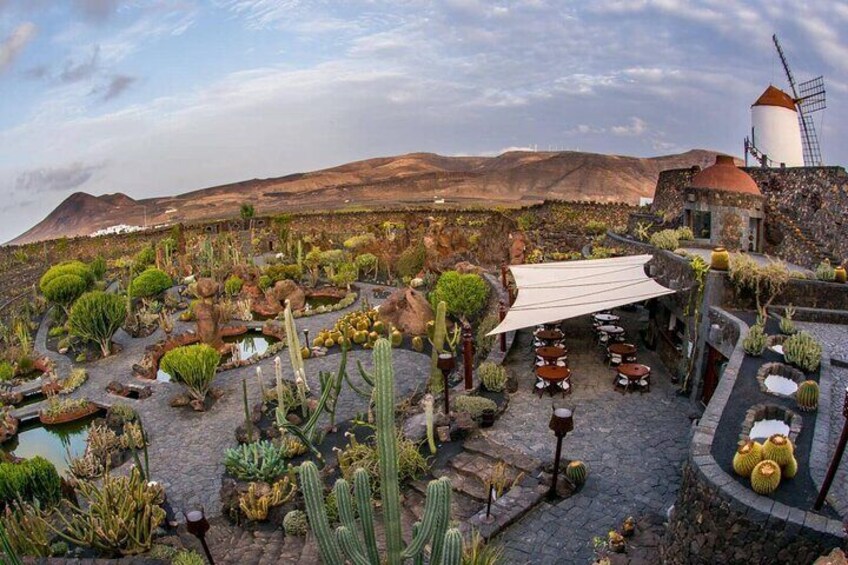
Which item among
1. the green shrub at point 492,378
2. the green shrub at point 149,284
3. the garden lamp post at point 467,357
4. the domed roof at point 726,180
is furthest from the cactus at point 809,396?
the green shrub at point 149,284

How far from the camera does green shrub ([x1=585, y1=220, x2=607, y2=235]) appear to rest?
2934cm

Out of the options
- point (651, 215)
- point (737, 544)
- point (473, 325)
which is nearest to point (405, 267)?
point (473, 325)

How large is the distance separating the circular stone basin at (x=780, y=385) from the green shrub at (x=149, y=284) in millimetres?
19692

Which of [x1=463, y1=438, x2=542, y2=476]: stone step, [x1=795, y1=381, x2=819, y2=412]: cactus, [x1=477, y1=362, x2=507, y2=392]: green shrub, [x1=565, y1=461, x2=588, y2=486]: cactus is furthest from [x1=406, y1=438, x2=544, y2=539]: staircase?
[x1=795, y1=381, x2=819, y2=412]: cactus

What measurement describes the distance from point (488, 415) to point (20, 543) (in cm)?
720

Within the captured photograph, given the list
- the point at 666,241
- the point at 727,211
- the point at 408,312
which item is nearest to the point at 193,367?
the point at 408,312

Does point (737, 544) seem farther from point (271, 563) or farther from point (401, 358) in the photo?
point (401, 358)

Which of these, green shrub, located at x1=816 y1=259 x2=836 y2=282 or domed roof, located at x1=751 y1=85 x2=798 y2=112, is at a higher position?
domed roof, located at x1=751 y1=85 x2=798 y2=112

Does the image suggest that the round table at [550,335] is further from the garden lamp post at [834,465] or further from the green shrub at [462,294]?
the garden lamp post at [834,465]

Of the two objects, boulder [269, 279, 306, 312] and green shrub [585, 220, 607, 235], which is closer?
boulder [269, 279, 306, 312]

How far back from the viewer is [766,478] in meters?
5.45

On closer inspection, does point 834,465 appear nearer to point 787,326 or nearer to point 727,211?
point 787,326

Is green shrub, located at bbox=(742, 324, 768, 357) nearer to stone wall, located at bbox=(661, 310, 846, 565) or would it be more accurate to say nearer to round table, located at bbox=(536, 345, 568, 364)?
stone wall, located at bbox=(661, 310, 846, 565)

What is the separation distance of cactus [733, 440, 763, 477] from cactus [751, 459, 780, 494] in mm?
170
